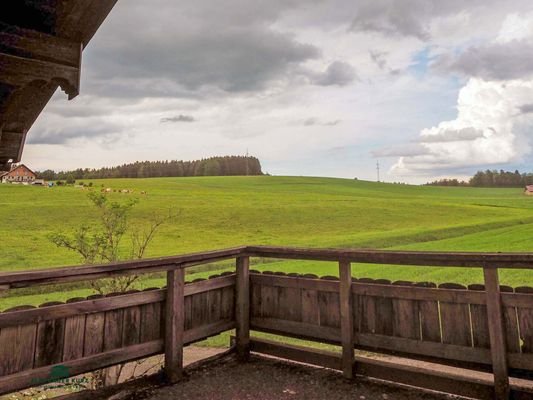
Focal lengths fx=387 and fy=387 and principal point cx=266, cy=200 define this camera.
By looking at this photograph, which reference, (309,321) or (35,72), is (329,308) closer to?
(309,321)

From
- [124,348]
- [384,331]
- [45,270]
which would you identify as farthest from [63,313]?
[384,331]

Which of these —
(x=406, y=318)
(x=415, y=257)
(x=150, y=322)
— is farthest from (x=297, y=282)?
(x=150, y=322)

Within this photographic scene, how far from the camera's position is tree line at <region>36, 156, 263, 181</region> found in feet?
370

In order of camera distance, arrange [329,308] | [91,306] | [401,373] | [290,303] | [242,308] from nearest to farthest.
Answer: [91,306] < [401,373] < [329,308] < [290,303] < [242,308]

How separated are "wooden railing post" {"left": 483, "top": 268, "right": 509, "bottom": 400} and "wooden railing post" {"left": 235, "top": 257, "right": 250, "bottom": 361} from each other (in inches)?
126

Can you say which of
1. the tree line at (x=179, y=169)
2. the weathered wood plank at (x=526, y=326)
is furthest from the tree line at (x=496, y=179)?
the weathered wood plank at (x=526, y=326)

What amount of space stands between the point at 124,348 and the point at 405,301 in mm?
3414

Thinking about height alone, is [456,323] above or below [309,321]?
above

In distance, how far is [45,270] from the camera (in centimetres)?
387

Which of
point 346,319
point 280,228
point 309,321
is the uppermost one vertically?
point 280,228

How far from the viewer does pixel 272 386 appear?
15.9 feet

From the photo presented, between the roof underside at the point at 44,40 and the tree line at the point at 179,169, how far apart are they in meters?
107

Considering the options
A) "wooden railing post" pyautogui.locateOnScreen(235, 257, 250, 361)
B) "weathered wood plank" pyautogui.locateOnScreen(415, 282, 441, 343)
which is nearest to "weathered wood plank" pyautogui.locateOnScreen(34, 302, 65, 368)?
"wooden railing post" pyautogui.locateOnScreen(235, 257, 250, 361)

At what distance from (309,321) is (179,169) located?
410ft
